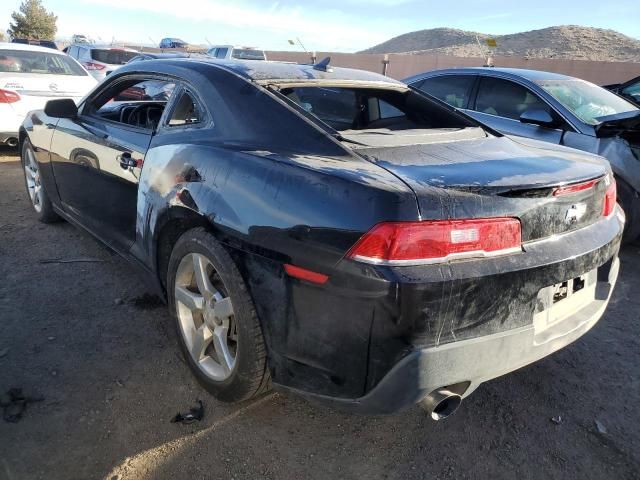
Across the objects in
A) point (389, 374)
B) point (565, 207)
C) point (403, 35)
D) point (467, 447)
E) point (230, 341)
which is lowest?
point (467, 447)

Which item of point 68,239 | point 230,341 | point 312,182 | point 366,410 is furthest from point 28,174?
point 366,410

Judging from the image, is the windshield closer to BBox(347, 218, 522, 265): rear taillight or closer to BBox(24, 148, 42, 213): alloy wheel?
BBox(347, 218, 522, 265): rear taillight

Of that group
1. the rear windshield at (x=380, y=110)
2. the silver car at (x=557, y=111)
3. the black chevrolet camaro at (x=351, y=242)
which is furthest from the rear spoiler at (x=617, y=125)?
the black chevrolet camaro at (x=351, y=242)

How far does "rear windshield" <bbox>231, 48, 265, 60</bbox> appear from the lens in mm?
17859

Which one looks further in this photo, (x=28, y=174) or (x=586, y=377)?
(x=28, y=174)

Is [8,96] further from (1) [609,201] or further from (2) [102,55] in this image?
(2) [102,55]

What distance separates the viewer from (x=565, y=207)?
2.07m

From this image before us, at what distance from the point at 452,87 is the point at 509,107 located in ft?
2.86

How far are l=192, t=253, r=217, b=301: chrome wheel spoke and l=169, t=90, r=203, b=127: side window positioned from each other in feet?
2.36

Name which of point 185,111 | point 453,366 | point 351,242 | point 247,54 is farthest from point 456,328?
point 247,54

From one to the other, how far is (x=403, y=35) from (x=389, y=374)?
8193 cm

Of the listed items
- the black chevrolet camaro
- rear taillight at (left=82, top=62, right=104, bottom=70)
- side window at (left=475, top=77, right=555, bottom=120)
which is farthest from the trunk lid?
rear taillight at (left=82, top=62, right=104, bottom=70)

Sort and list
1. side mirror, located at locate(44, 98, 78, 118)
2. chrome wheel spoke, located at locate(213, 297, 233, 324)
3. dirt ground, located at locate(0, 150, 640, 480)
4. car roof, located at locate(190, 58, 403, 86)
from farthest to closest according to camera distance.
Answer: side mirror, located at locate(44, 98, 78, 118), car roof, located at locate(190, 58, 403, 86), chrome wheel spoke, located at locate(213, 297, 233, 324), dirt ground, located at locate(0, 150, 640, 480)

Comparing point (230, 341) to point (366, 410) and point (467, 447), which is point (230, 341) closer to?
point (366, 410)
